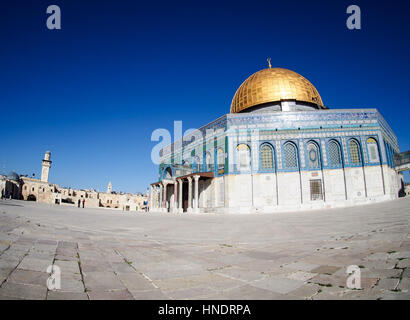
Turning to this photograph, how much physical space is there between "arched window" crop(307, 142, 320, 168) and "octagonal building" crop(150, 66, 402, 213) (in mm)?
89

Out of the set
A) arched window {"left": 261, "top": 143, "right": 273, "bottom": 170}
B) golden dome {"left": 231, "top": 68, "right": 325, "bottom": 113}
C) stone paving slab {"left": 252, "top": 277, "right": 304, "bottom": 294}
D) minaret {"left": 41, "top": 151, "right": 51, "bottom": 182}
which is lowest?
stone paving slab {"left": 252, "top": 277, "right": 304, "bottom": 294}

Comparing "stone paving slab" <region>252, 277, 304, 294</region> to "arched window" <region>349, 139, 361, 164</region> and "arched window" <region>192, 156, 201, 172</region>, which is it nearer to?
"arched window" <region>349, 139, 361, 164</region>

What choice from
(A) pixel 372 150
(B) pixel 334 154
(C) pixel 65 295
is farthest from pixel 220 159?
(C) pixel 65 295

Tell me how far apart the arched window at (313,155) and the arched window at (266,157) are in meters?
3.65

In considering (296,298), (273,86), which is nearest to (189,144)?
(273,86)

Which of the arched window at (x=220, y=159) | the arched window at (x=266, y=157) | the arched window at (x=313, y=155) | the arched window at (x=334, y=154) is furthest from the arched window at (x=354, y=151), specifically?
the arched window at (x=220, y=159)

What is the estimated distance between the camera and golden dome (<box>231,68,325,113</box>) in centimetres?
2656

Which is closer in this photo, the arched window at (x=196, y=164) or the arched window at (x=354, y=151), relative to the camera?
the arched window at (x=354, y=151)

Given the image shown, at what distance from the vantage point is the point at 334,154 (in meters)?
22.6

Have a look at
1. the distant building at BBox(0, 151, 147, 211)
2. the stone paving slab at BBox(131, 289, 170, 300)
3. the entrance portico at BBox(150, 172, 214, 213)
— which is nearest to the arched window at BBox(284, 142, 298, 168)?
the entrance portico at BBox(150, 172, 214, 213)

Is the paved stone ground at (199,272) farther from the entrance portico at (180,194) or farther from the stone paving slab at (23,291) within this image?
the entrance portico at (180,194)

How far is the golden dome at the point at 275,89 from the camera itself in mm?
26562

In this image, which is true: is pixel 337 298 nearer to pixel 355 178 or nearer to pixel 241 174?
pixel 241 174

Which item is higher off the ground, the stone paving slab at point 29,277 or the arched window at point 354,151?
the arched window at point 354,151
